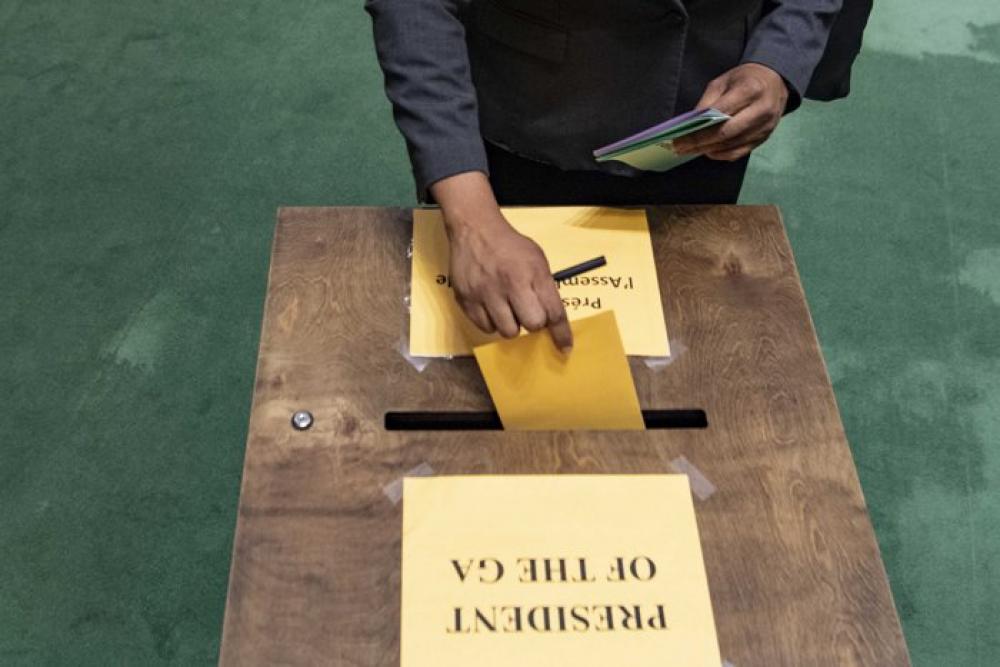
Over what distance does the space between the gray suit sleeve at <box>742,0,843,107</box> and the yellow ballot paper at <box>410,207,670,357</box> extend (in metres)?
0.23

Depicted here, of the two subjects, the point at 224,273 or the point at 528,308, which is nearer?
the point at 528,308

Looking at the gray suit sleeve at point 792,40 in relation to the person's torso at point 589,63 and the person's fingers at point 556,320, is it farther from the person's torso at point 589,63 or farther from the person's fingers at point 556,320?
the person's fingers at point 556,320

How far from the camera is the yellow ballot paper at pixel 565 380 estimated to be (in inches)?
31.7

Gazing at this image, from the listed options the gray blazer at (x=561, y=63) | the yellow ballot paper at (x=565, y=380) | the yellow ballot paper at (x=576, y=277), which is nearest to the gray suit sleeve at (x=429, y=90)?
the gray blazer at (x=561, y=63)

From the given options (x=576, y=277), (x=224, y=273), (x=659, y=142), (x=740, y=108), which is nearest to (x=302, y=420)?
(x=576, y=277)

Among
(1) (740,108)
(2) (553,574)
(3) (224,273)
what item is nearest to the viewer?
(2) (553,574)

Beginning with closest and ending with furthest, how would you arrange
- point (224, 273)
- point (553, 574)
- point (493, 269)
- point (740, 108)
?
point (553, 574) → point (493, 269) → point (740, 108) → point (224, 273)

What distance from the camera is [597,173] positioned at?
1.22m

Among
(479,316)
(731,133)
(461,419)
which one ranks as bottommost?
(461,419)

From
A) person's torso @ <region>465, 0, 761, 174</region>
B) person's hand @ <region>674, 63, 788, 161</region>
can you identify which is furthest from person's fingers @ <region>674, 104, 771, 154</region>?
person's torso @ <region>465, 0, 761, 174</region>

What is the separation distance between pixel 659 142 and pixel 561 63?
0.71ft

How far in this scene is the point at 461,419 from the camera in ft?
2.99

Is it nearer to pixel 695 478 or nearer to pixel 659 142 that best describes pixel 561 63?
pixel 659 142

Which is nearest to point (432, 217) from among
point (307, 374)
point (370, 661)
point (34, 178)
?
point (307, 374)
